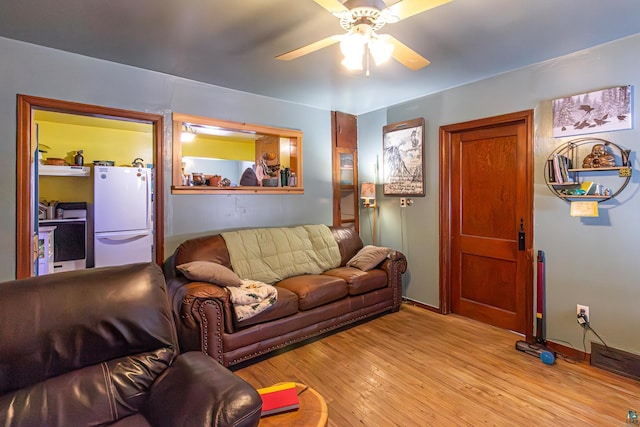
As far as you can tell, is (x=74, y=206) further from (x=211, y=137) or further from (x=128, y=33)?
(x=128, y=33)

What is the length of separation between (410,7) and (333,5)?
0.37 metres

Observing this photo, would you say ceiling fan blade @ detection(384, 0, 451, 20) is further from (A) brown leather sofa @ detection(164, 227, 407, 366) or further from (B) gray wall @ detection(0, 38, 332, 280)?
(B) gray wall @ detection(0, 38, 332, 280)

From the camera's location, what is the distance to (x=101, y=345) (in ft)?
4.51

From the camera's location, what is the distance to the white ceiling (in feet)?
6.50

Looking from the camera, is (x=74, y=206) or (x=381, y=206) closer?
A: (x=381, y=206)

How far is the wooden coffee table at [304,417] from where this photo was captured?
1.27 metres

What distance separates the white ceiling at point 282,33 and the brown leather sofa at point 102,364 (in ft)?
5.41

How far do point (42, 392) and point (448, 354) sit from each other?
268cm

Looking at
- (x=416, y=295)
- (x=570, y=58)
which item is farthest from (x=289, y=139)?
(x=570, y=58)

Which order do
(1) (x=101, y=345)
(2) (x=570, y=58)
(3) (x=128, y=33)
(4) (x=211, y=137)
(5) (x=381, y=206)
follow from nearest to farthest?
(1) (x=101, y=345)
(3) (x=128, y=33)
(2) (x=570, y=58)
(5) (x=381, y=206)
(4) (x=211, y=137)

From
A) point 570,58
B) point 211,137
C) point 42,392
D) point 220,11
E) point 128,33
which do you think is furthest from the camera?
point 211,137

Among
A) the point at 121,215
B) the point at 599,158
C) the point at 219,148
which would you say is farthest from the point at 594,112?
the point at 121,215

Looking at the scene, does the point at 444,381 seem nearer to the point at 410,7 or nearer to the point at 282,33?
the point at 410,7

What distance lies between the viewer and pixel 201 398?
47.3 inches
